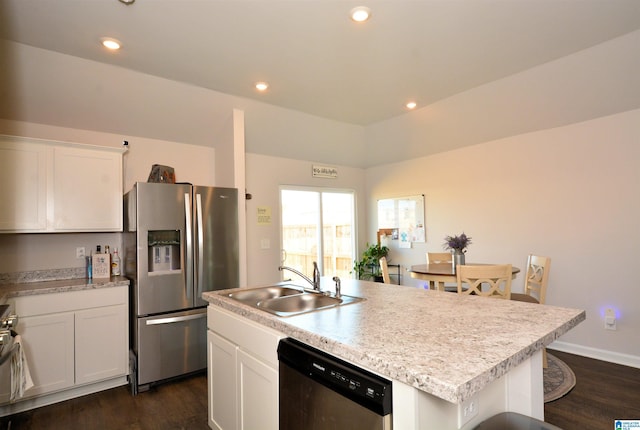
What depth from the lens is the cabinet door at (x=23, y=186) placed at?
271 centimetres

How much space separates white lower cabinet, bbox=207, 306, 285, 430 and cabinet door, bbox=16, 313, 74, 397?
4.78ft

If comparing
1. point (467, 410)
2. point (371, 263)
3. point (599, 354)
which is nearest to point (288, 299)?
point (467, 410)

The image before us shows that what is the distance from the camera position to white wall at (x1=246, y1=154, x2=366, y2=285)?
A: 449cm

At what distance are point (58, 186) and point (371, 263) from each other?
161 inches

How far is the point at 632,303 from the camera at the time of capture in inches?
125

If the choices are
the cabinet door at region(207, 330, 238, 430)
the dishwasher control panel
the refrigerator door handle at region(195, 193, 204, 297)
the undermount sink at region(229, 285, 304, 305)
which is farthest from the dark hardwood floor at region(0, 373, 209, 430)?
the dishwasher control panel

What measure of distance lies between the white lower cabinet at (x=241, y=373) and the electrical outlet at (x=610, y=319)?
3.51 metres

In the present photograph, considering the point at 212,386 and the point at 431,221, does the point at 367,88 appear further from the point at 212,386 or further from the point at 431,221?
the point at 212,386

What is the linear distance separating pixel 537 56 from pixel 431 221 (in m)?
2.41

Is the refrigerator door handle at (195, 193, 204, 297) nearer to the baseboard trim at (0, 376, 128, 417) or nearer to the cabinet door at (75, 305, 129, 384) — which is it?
the cabinet door at (75, 305, 129, 384)

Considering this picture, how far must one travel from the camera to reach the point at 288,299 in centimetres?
211

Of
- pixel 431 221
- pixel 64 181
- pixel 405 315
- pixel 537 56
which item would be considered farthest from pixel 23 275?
pixel 537 56

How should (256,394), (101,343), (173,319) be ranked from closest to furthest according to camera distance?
(256,394) → (101,343) → (173,319)

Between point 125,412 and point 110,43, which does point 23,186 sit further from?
point 125,412
